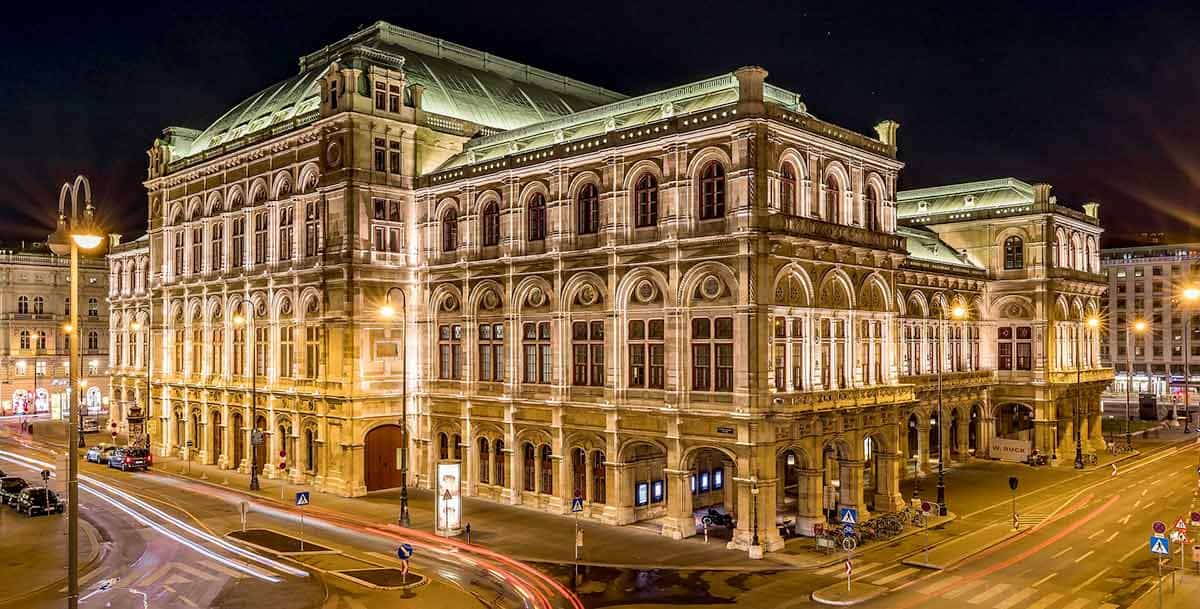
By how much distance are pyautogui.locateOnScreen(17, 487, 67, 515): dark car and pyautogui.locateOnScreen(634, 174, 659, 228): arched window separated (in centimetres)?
3329

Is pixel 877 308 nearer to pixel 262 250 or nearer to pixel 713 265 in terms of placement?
pixel 713 265

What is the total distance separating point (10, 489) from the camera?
171ft

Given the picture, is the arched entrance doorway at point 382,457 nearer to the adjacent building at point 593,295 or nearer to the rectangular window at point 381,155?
the adjacent building at point 593,295

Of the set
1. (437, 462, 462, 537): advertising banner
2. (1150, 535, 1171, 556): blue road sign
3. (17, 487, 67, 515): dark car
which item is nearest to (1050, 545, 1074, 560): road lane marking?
(1150, 535, 1171, 556): blue road sign

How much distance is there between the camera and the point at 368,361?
55562 mm

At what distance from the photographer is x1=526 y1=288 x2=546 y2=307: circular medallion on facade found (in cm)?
5056

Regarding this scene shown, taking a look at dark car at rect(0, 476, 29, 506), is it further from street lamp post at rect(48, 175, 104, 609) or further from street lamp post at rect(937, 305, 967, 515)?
street lamp post at rect(937, 305, 967, 515)

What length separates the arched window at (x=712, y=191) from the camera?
42487 mm

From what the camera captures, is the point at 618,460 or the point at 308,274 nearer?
the point at 618,460

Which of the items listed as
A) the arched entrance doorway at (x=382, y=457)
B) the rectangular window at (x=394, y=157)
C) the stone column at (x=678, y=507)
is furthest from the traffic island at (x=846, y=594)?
the rectangular window at (x=394, y=157)

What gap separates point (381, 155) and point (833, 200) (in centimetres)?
2672

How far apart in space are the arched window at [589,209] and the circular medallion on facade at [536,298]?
426cm

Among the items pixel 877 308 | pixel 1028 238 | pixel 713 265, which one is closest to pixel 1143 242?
pixel 1028 238

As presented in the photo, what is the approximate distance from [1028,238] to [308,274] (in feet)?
170
